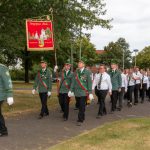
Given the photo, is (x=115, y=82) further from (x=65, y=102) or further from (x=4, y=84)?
(x=4, y=84)

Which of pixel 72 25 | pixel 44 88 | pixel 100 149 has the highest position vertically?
pixel 72 25

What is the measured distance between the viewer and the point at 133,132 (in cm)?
1103

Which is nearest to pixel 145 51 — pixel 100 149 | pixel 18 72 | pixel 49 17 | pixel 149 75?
pixel 18 72

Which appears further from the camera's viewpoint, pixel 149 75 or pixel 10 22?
pixel 149 75

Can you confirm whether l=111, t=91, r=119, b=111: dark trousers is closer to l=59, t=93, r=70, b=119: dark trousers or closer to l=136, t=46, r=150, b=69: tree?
l=59, t=93, r=70, b=119: dark trousers

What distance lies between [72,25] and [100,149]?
10213mm

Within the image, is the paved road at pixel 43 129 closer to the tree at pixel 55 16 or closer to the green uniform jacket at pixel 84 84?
the green uniform jacket at pixel 84 84

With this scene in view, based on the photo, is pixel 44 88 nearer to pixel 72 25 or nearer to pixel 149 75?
pixel 72 25

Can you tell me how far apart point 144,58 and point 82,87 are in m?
101

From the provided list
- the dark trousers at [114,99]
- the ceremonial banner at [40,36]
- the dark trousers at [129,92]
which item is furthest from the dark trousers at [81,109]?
the dark trousers at [129,92]

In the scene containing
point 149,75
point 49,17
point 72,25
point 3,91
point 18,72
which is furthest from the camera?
point 18,72

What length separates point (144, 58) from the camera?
371 ft

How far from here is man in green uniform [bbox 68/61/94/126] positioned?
13078 mm

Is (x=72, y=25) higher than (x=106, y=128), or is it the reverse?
(x=72, y=25)
